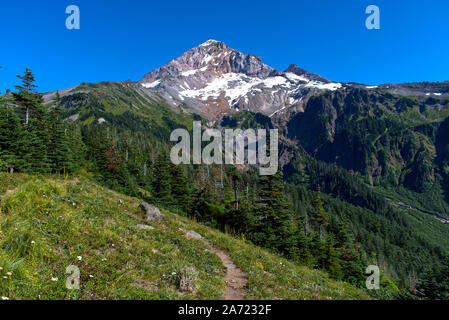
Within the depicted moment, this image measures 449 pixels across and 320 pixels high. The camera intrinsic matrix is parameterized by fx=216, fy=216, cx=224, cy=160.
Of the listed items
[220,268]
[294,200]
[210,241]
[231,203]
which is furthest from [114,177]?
[294,200]

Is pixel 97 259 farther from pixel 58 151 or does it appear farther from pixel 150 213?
pixel 58 151

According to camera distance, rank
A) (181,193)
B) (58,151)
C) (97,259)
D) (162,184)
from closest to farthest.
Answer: (97,259) → (58,151) → (162,184) → (181,193)

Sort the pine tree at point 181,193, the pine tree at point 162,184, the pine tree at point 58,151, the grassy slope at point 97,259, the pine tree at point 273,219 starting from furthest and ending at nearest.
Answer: the pine tree at point 181,193 → the pine tree at point 162,184 → the pine tree at point 58,151 → the pine tree at point 273,219 → the grassy slope at point 97,259

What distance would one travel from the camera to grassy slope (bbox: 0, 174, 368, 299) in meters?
5.55

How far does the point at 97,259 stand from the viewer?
7.23 m

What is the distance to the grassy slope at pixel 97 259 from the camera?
555 centimetres

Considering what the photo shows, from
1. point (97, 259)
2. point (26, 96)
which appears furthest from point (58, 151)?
point (97, 259)

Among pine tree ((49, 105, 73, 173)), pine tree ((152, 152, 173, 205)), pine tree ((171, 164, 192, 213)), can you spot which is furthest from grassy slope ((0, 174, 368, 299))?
pine tree ((49, 105, 73, 173))

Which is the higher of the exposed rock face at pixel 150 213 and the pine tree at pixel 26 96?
the pine tree at pixel 26 96

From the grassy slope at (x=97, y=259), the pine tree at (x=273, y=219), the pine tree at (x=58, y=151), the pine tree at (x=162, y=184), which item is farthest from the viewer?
the pine tree at (x=162, y=184)

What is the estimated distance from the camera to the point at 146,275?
741 centimetres

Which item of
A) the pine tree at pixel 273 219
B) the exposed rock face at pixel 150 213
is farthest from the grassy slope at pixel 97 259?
the pine tree at pixel 273 219

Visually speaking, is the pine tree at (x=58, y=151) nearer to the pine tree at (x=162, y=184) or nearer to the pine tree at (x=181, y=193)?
the pine tree at (x=162, y=184)
